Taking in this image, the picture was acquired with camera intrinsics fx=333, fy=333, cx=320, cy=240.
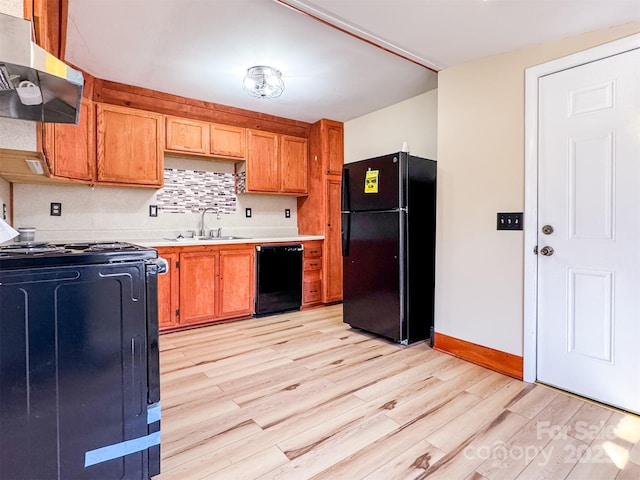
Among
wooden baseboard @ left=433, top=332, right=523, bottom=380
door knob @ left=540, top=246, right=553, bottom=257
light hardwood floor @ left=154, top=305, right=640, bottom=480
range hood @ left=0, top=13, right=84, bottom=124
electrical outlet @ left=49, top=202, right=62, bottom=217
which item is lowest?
light hardwood floor @ left=154, top=305, right=640, bottom=480

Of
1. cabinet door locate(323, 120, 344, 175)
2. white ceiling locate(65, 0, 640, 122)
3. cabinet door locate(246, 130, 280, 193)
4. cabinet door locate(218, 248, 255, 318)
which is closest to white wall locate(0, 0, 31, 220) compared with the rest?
white ceiling locate(65, 0, 640, 122)

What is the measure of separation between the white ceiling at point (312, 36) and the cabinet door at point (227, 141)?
20.2 inches

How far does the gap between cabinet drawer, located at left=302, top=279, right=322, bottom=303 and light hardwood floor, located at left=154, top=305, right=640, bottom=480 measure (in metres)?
1.41

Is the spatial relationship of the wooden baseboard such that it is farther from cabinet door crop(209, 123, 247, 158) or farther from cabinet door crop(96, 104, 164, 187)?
cabinet door crop(96, 104, 164, 187)

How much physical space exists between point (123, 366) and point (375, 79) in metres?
2.95

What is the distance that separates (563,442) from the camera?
5.35 ft

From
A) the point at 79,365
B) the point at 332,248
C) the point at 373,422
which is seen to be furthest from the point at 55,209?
the point at 373,422

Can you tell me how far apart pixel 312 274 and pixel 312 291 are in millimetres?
215

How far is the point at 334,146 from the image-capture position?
4.37 m

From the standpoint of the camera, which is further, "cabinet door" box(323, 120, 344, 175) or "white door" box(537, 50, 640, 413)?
"cabinet door" box(323, 120, 344, 175)

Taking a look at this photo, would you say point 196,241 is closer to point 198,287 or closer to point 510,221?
point 198,287

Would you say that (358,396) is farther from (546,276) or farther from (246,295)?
(246,295)

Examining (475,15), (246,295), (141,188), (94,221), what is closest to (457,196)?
(475,15)

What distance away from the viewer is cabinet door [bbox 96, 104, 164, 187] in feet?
10.2
